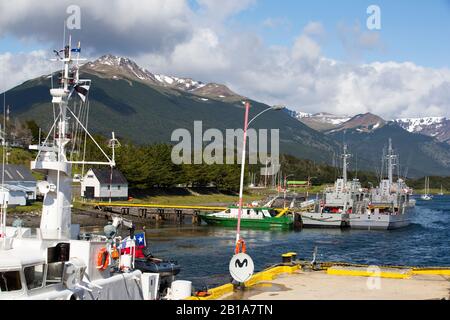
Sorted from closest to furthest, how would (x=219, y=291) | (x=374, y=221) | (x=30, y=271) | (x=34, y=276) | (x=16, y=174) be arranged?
1. (x=30, y=271)
2. (x=34, y=276)
3. (x=219, y=291)
4. (x=16, y=174)
5. (x=374, y=221)

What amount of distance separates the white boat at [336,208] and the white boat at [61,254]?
268 feet

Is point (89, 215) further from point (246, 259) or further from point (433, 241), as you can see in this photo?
point (246, 259)

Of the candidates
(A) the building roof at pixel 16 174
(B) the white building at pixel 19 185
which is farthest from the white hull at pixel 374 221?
(A) the building roof at pixel 16 174

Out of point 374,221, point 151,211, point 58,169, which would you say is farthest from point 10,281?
point 151,211

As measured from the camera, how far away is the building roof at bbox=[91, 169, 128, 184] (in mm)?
122062

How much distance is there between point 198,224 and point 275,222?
1419 cm

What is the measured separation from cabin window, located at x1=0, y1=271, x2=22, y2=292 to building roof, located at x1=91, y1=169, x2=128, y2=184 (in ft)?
347

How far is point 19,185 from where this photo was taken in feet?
320

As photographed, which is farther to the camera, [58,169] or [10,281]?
[58,169]

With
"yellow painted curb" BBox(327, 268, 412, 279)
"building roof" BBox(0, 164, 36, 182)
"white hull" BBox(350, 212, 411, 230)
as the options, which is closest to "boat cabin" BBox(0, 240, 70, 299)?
"yellow painted curb" BBox(327, 268, 412, 279)

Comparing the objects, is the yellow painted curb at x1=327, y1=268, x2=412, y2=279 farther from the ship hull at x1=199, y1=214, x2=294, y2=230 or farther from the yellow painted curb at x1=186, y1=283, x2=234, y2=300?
the ship hull at x1=199, y1=214, x2=294, y2=230

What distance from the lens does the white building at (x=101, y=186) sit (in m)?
121

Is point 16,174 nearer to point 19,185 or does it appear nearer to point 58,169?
point 19,185

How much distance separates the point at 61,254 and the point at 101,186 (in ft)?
347
